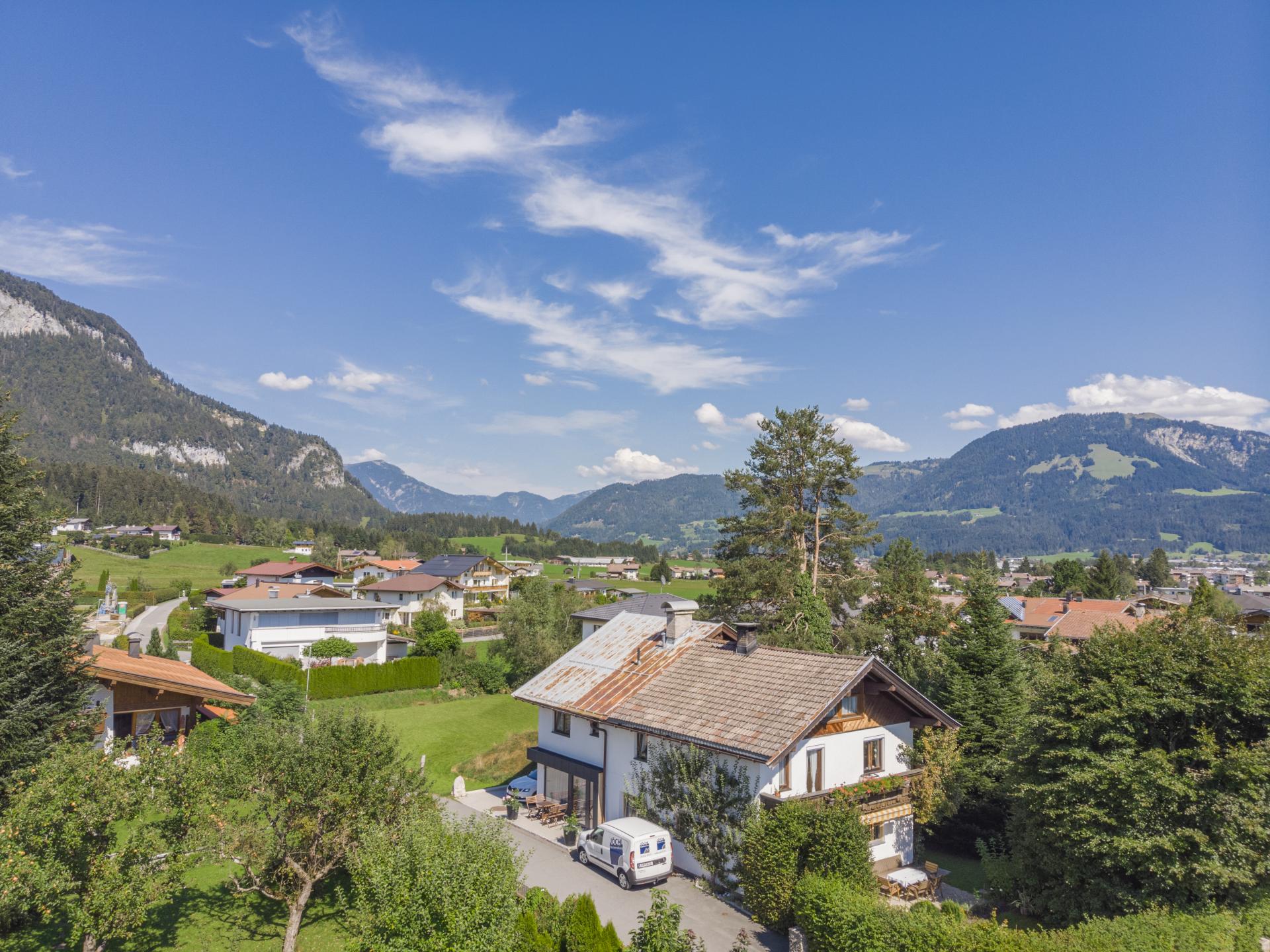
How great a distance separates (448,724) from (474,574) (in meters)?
59.7

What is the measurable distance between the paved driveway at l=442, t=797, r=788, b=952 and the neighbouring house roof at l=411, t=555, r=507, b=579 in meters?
75.8

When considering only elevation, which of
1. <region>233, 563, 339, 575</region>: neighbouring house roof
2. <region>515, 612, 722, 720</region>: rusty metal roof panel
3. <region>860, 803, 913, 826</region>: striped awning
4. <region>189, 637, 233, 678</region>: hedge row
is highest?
<region>515, 612, 722, 720</region>: rusty metal roof panel

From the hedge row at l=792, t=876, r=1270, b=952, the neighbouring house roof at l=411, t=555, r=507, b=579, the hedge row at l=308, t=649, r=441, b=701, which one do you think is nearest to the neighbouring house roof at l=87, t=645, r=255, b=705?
the hedge row at l=308, t=649, r=441, b=701

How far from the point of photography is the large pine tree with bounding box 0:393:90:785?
2033cm

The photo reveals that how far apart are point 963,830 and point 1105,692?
11.6m

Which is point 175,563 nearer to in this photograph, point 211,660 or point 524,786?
point 211,660

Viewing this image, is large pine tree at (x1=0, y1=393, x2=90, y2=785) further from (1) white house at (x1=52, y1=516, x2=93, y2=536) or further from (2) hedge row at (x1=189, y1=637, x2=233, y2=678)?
(1) white house at (x1=52, y1=516, x2=93, y2=536)

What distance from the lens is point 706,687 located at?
78.9 ft

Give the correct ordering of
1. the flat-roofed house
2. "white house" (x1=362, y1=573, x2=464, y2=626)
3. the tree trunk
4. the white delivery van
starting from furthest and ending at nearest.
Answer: "white house" (x1=362, y1=573, x2=464, y2=626), the flat-roofed house, the white delivery van, the tree trunk

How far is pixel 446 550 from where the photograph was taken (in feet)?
584

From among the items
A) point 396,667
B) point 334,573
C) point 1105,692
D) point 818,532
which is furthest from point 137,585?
point 1105,692

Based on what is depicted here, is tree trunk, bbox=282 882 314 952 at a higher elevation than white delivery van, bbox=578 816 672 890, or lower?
higher

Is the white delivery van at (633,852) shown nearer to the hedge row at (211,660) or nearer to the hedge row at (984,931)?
the hedge row at (984,931)

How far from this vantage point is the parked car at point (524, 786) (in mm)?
29980
